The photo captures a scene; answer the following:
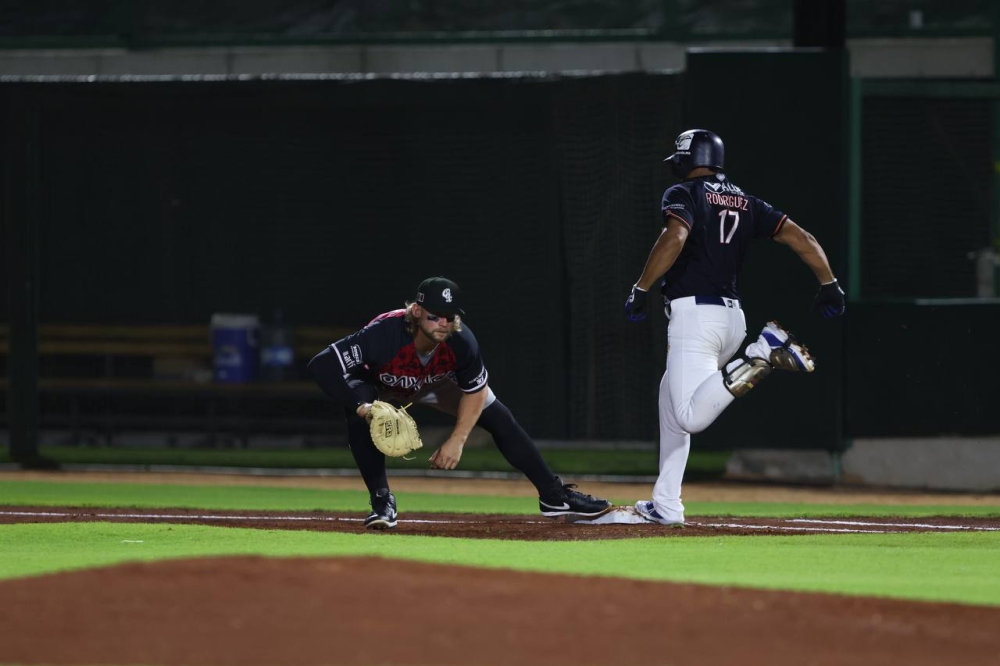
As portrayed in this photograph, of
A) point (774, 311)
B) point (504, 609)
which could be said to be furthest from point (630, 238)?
point (504, 609)

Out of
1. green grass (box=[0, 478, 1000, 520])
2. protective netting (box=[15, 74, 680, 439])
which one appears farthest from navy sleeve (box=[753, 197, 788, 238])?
protective netting (box=[15, 74, 680, 439])

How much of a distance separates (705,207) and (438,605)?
312cm

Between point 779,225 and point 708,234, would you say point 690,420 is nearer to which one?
point 708,234

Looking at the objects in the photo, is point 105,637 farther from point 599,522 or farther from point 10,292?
point 10,292

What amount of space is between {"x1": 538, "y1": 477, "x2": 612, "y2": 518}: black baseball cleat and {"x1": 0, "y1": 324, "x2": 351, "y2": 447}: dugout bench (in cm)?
510

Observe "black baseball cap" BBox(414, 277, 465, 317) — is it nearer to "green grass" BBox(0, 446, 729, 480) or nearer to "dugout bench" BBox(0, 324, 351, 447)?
"green grass" BBox(0, 446, 729, 480)

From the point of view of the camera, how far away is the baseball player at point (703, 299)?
685 cm

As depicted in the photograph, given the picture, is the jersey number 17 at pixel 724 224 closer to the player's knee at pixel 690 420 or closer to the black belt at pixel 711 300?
the black belt at pixel 711 300

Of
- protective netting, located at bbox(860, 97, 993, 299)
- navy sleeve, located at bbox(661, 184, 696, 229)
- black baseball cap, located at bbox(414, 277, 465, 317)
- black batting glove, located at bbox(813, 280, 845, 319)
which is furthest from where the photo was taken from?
protective netting, located at bbox(860, 97, 993, 299)

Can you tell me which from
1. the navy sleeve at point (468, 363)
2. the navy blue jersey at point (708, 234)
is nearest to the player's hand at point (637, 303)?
the navy blue jersey at point (708, 234)

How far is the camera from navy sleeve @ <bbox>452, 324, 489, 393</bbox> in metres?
6.97

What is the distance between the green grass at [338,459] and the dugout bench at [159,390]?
465 millimetres

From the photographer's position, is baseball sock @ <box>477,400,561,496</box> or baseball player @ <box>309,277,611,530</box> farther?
baseball sock @ <box>477,400,561,496</box>

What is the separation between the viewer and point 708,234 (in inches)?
277
